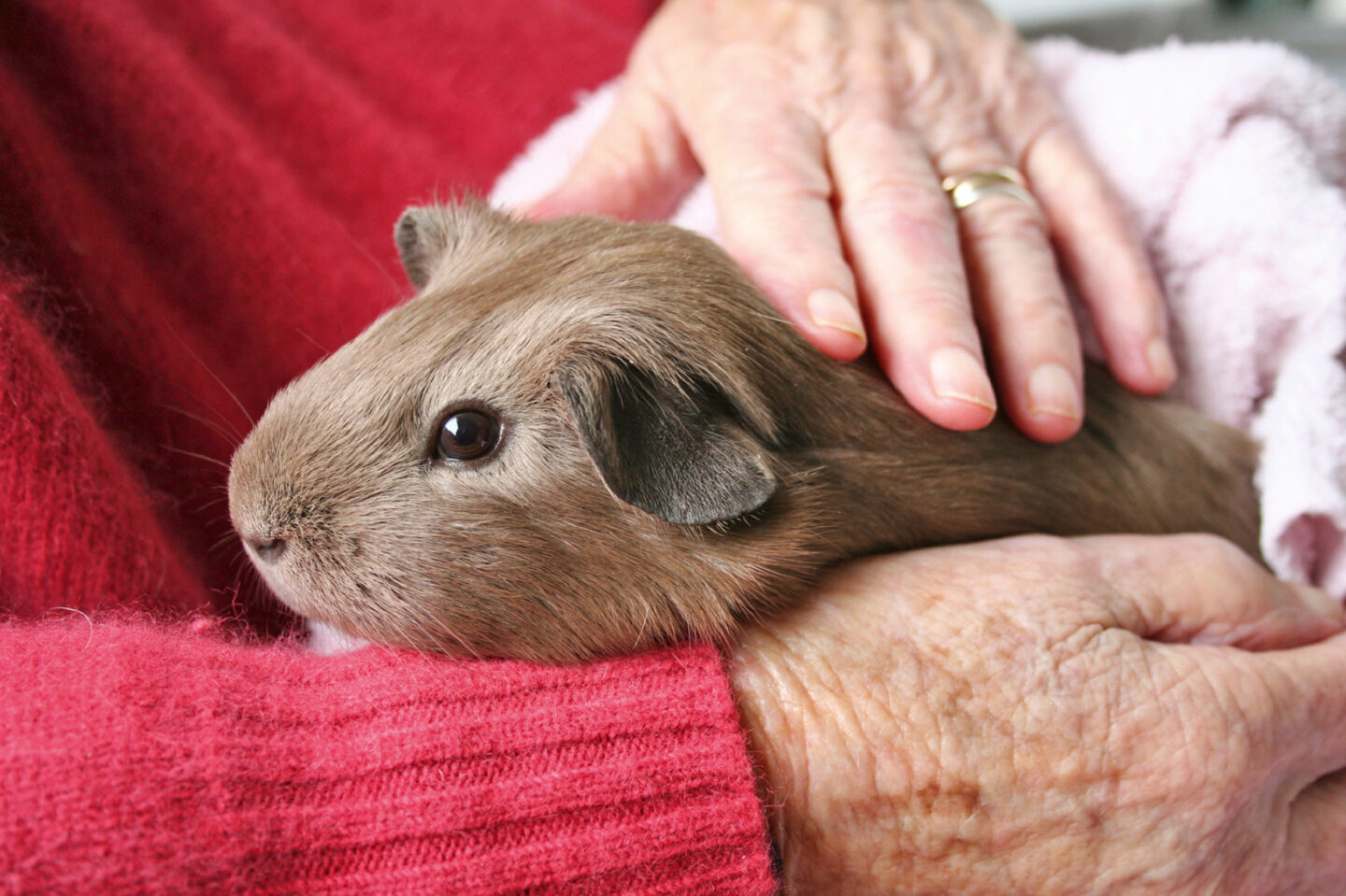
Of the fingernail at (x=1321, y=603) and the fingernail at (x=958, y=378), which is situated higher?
the fingernail at (x=958, y=378)

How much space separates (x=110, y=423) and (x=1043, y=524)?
173 centimetres

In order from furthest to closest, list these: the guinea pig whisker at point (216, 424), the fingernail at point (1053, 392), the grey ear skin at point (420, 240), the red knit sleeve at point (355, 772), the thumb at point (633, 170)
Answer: the thumb at point (633, 170) < the grey ear skin at point (420, 240) < the guinea pig whisker at point (216, 424) < the fingernail at point (1053, 392) < the red knit sleeve at point (355, 772)

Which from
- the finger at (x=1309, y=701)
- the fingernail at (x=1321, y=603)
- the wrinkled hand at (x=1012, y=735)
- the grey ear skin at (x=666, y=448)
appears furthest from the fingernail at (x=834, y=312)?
the fingernail at (x=1321, y=603)

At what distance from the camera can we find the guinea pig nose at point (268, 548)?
1.40m

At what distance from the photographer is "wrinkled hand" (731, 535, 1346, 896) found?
54.4 inches

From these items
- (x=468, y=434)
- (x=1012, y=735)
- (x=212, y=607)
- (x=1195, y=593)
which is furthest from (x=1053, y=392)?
(x=212, y=607)

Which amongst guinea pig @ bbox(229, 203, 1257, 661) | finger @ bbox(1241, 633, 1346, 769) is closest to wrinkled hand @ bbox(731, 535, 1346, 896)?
finger @ bbox(1241, 633, 1346, 769)

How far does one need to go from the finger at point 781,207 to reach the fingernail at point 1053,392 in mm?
340

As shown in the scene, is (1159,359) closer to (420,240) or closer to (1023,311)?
(1023,311)

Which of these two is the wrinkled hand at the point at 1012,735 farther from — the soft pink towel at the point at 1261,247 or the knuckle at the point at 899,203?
the knuckle at the point at 899,203

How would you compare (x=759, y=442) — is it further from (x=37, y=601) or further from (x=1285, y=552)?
(x=1285, y=552)

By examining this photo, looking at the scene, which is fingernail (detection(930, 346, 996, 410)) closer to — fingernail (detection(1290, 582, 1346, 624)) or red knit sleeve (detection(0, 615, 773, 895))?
red knit sleeve (detection(0, 615, 773, 895))

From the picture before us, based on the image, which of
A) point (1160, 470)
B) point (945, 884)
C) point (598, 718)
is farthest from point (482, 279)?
point (1160, 470)

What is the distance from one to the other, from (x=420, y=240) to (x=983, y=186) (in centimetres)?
117
